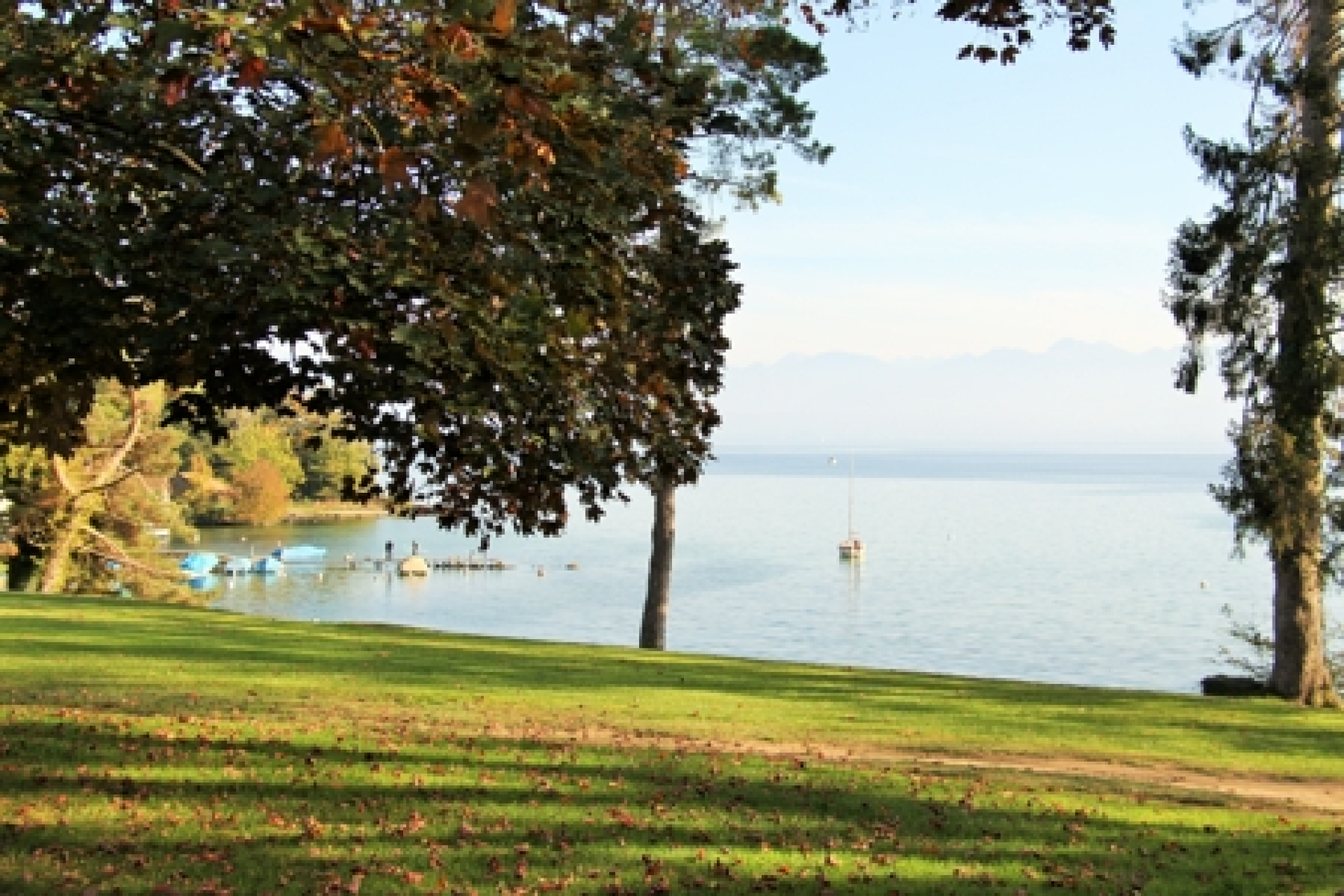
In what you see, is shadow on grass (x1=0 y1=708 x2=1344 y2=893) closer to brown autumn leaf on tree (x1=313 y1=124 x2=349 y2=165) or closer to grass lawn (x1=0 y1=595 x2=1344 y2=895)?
grass lawn (x1=0 y1=595 x2=1344 y2=895)

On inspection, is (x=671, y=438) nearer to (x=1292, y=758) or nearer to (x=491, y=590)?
(x=1292, y=758)

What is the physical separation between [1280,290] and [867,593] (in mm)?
45377

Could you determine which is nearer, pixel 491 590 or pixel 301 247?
pixel 301 247

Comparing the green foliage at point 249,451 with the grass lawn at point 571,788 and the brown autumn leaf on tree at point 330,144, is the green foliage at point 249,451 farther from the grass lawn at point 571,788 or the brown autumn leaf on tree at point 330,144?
the brown autumn leaf on tree at point 330,144

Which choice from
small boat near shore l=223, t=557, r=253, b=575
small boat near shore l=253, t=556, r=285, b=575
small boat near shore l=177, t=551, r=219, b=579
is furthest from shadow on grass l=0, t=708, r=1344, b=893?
small boat near shore l=223, t=557, r=253, b=575

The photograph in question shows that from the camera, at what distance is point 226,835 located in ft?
22.4

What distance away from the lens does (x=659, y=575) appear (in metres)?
23.6

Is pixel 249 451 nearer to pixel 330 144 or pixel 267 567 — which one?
pixel 267 567

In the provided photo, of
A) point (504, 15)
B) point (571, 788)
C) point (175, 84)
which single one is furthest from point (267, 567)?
point (504, 15)

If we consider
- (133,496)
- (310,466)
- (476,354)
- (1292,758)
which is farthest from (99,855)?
(310,466)

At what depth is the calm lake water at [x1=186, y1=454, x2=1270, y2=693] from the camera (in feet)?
134

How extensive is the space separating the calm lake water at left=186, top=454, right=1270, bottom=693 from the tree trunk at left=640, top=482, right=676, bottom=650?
1.03 metres

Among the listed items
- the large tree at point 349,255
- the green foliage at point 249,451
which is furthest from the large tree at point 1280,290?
the green foliage at point 249,451

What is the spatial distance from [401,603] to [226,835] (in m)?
53.6
